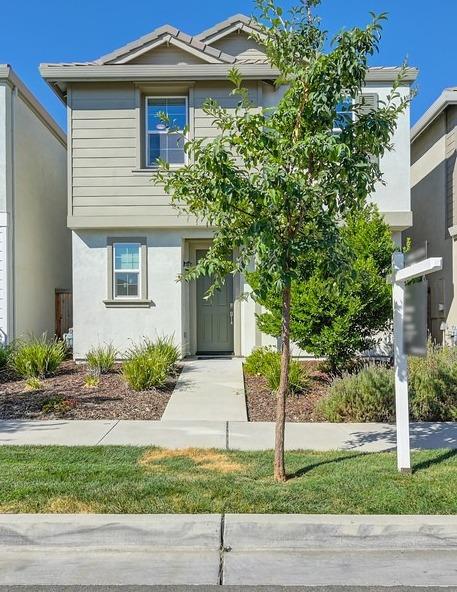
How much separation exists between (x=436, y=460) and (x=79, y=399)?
5.48 meters

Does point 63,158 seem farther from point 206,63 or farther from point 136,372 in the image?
point 136,372

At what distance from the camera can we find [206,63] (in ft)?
37.2

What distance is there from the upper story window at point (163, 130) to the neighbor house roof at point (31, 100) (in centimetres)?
308

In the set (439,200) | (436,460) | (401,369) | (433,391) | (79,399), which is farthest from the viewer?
(439,200)

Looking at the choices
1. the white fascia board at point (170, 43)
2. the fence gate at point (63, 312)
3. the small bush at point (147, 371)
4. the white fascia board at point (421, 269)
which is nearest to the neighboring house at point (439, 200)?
the white fascia board at point (170, 43)

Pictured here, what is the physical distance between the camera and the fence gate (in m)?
14.0

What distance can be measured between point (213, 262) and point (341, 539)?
8.34 feet

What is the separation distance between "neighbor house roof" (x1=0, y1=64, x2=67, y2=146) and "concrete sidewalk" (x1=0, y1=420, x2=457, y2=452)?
8.09 m

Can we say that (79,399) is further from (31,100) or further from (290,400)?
(31,100)

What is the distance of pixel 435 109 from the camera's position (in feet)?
43.7

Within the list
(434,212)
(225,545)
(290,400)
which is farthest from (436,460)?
(434,212)

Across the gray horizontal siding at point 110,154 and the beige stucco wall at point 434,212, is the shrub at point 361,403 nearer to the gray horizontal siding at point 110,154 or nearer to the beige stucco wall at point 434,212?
the gray horizontal siding at point 110,154

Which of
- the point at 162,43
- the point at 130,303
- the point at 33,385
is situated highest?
the point at 162,43

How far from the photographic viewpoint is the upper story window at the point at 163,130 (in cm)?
1162
